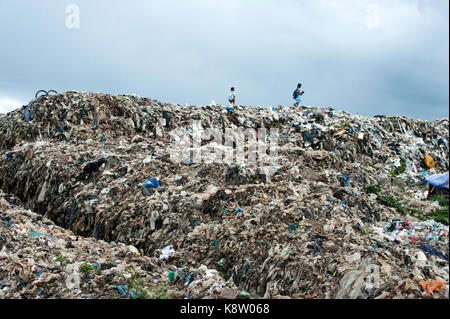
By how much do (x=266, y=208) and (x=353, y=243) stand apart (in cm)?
154

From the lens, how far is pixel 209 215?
20.1 ft

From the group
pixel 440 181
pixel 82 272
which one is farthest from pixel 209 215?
pixel 440 181

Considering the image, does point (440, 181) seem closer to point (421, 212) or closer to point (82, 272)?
point (421, 212)

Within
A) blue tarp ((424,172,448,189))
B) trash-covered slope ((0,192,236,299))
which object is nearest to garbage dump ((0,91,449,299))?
trash-covered slope ((0,192,236,299))

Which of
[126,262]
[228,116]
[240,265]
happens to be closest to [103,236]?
[126,262]

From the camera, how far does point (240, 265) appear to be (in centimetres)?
482

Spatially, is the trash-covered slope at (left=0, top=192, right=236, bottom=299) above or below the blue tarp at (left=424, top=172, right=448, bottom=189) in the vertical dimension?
below

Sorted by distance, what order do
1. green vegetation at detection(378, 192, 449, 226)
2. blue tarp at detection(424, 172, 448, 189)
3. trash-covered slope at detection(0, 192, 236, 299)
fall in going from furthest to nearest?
blue tarp at detection(424, 172, 448, 189) → green vegetation at detection(378, 192, 449, 226) → trash-covered slope at detection(0, 192, 236, 299)

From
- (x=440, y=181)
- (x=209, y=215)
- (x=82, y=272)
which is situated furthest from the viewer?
(x=209, y=215)

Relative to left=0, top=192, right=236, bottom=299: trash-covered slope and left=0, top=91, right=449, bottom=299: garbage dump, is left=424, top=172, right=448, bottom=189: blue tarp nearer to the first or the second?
left=0, top=91, right=449, bottom=299: garbage dump

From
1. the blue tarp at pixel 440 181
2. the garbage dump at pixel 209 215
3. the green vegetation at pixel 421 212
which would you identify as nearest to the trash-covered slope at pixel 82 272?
the garbage dump at pixel 209 215

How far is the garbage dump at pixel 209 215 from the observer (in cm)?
425

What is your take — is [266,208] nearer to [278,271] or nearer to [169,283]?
Result: [278,271]

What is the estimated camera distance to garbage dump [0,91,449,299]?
425 centimetres
